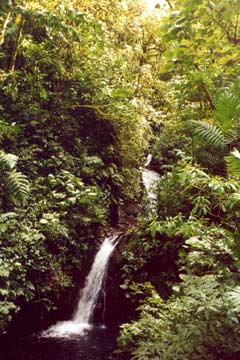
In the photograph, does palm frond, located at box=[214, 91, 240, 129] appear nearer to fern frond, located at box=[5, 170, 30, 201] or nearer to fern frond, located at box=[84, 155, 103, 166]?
fern frond, located at box=[5, 170, 30, 201]

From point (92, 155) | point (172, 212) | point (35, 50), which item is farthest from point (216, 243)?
point (35, 50)

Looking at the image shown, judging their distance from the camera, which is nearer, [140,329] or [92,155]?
[140,329]

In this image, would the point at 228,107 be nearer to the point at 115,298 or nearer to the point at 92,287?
the point at 115,298

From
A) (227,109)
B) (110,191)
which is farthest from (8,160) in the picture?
(110,191)

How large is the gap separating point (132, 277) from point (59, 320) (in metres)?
1.56

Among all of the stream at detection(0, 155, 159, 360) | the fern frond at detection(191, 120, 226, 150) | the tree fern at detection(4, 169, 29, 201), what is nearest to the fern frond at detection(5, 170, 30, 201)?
the tree fern at detection(4, 169, 29, 201)

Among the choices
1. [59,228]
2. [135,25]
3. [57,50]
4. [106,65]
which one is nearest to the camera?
[59,228]

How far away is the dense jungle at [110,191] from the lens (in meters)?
3.08

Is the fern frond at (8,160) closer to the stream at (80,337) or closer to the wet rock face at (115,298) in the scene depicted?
the stream at (80,337)

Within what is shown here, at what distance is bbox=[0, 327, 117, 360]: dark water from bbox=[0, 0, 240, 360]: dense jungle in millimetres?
25

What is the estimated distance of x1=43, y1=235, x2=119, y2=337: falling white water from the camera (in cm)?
584

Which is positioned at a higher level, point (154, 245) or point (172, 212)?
point (172, 212)

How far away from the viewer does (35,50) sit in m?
6.96

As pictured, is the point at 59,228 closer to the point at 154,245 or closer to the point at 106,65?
the point at 154,245
